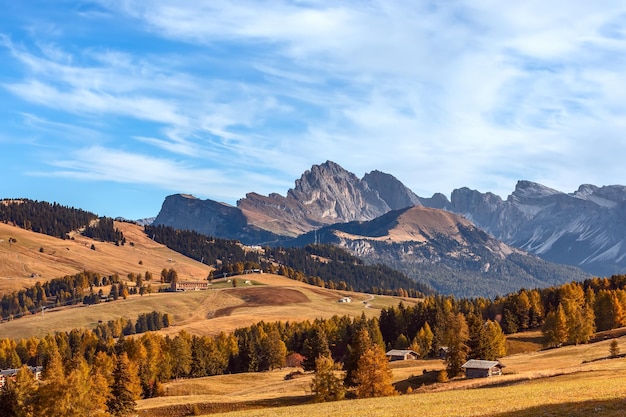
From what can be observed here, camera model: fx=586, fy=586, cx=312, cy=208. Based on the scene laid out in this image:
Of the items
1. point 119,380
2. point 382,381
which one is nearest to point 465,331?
point 382,381

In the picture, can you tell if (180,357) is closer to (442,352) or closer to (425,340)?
(442,352)

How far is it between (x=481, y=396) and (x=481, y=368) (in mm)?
44088

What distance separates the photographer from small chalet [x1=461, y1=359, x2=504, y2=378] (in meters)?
98.2

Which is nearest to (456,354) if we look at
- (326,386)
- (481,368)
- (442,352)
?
(481,368)

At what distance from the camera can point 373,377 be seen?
290 ft

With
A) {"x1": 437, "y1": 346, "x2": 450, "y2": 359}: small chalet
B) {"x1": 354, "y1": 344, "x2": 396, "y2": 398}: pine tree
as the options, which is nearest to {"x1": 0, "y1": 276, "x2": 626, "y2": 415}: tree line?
{"x1": 437, "y1": 346, "x2": 450, "y2": 359}: small chalet

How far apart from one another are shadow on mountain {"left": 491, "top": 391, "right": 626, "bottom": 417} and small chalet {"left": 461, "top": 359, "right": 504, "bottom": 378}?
55.1 meters

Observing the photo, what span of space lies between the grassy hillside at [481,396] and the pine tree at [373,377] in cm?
483

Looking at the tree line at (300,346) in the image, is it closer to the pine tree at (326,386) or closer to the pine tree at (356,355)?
the pine tree at (356,355)

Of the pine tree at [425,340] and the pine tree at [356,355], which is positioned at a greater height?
the pine tree at [356,355]

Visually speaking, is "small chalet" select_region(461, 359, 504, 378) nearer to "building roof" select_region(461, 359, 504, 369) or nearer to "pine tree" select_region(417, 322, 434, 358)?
"building roof" select_region(461, 359, 504, 369)

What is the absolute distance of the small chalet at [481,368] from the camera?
3866 inches

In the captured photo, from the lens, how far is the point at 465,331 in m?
116

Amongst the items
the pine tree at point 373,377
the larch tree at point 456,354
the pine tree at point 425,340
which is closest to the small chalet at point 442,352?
the pine tree at point 425,340
